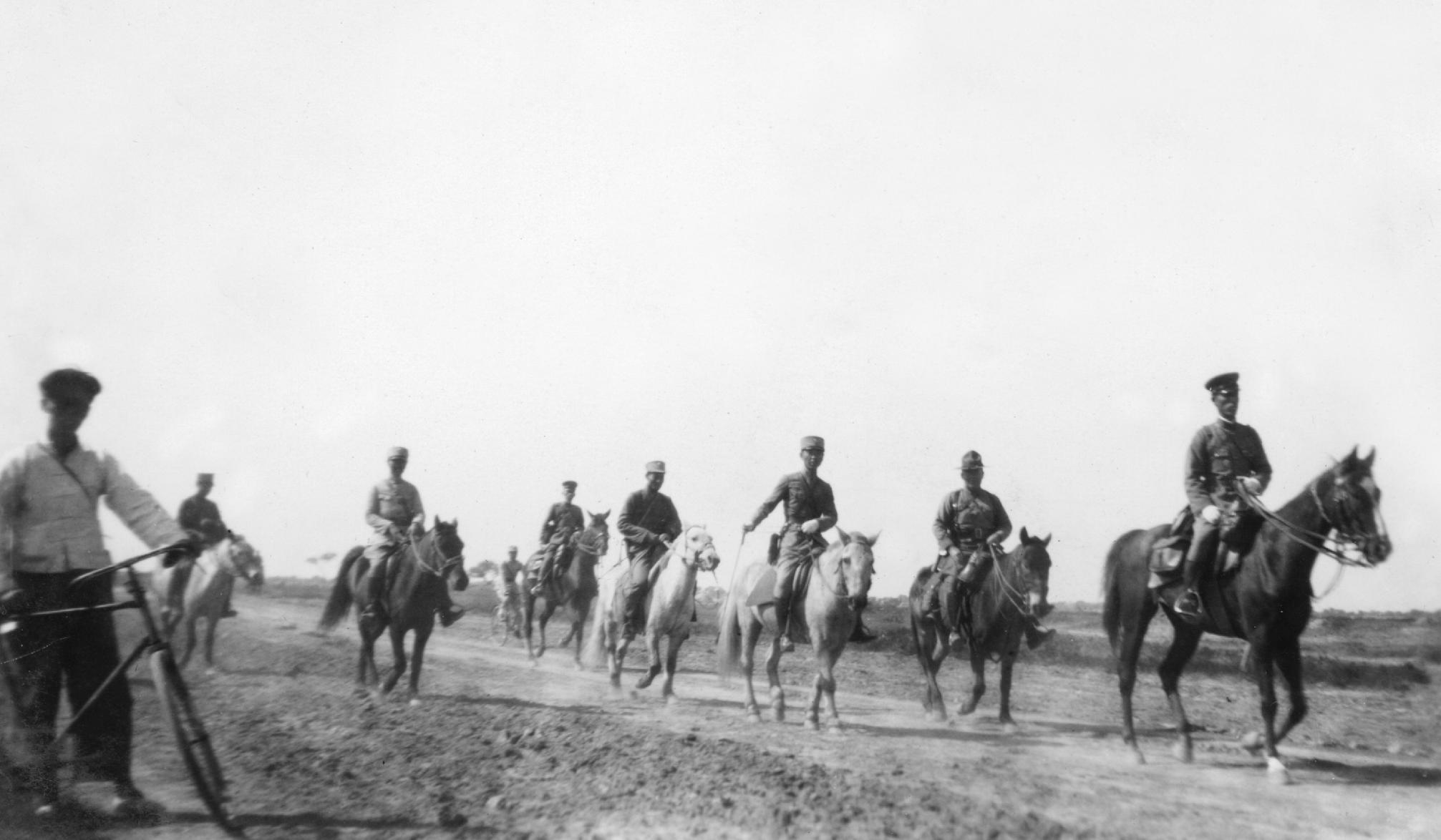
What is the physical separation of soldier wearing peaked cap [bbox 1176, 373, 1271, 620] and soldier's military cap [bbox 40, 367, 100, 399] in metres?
8.52

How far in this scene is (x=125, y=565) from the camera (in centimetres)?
536

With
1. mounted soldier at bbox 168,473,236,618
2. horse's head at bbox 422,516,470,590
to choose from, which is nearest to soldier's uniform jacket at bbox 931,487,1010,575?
horse's head at bbox 422,516,470,590

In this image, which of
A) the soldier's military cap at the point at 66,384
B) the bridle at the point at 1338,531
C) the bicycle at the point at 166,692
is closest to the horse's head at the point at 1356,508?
the bridle at the point at 1338,531

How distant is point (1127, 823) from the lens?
5.86 metres

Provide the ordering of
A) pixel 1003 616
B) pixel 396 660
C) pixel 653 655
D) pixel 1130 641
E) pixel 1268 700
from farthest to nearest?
1. pixel 653 655
2. pixel 396 660
3. pixel 1003 616
4. pixel 1130 641
5. pixel 1268 700

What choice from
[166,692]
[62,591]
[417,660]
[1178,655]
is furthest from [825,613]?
[62,591]

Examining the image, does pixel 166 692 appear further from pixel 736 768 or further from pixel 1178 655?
pixel 1178 655

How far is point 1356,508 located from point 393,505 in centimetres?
994

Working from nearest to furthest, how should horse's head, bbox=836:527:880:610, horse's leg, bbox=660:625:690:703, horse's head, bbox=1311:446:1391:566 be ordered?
horse's head, bbox=1311:446:1391:566 → horse's head, bbox=836:527:880:610 → horse's leg, bbox=660:625:690:703

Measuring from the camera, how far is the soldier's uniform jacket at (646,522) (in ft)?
40.4

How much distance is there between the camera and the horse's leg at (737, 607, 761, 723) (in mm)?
9836

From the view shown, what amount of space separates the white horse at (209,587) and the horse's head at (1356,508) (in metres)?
13.3

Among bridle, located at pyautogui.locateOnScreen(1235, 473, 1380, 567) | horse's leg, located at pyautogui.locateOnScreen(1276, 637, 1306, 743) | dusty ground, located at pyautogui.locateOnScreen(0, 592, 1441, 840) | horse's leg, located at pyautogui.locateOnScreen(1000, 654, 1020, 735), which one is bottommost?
dusty ground, located at pyautogui.locateOnScreen(0, 592, 1441, 840)

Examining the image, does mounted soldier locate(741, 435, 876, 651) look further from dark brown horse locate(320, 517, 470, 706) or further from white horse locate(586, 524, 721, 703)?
dark brown horse locate(320, 517, 470, 706)
